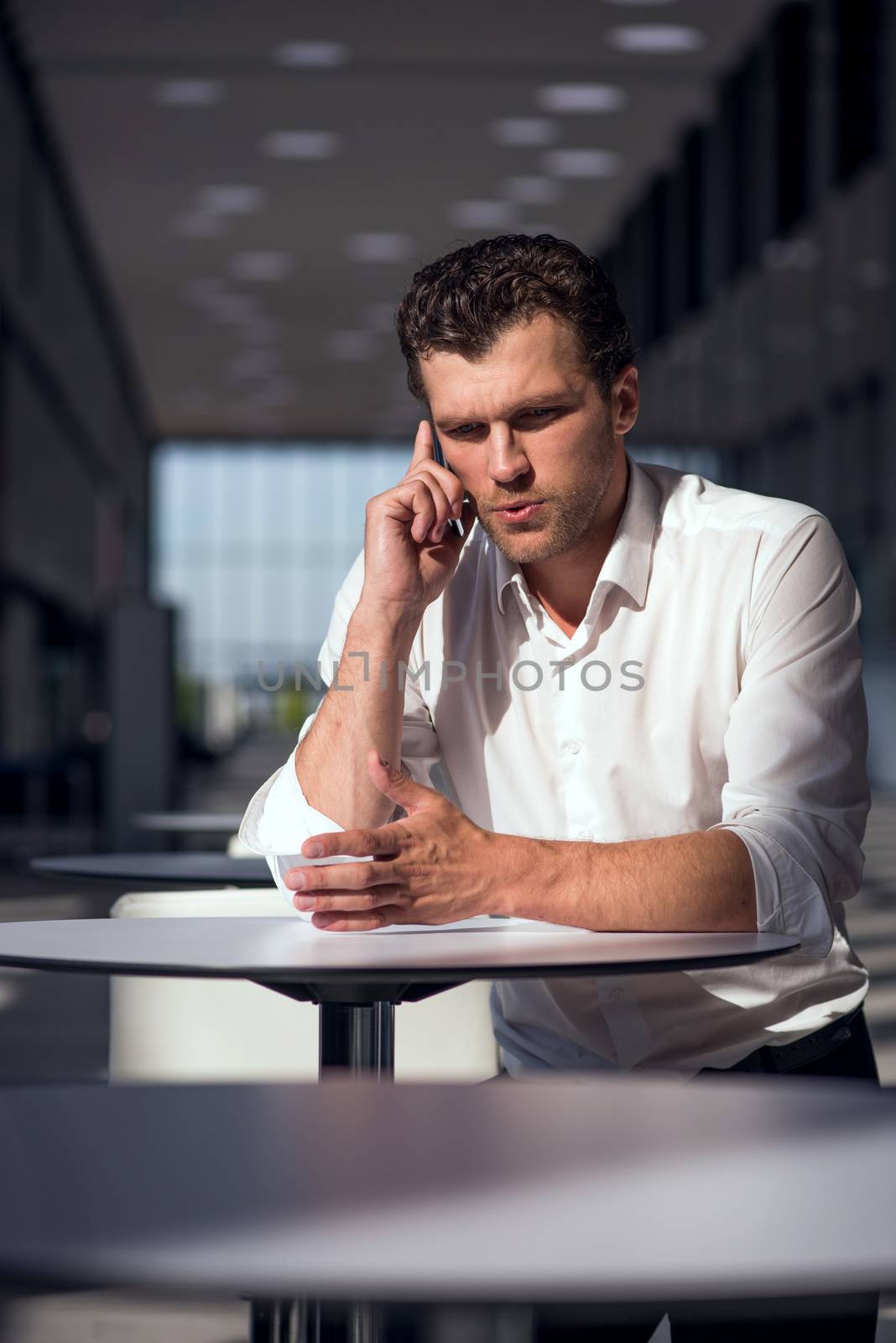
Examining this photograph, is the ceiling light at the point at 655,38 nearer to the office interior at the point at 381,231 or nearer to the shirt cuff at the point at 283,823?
the office interior at the point at 381,231

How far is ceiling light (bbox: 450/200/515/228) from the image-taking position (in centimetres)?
1766

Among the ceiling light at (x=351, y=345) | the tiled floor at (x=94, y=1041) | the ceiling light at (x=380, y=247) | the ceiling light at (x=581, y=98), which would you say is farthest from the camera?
the ceiling light at (x=351, y=345)

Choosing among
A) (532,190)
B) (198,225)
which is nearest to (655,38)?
(532,190)

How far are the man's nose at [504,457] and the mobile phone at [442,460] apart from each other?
16 cm

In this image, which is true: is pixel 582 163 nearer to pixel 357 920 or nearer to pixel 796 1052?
pixel 796 1052

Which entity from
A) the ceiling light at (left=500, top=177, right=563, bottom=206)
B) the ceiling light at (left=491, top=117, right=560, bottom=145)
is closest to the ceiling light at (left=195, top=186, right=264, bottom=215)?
the ceiling light at (left=500, top=177, right=563, bottom=206)

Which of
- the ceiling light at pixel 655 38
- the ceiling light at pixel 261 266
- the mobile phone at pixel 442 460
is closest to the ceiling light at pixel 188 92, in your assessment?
the ceiling light at pixel 655 38

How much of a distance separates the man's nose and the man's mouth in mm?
35

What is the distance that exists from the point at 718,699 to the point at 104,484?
23.4 m

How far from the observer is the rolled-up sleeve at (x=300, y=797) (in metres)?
1.91

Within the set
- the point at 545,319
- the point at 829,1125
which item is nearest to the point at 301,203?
the point at 545,319

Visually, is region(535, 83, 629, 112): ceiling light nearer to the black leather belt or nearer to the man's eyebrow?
the man's eyebrow

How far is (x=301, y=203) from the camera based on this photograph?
17453 millimetres

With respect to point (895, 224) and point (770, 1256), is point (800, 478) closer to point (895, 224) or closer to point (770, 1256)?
point (895, 224)
